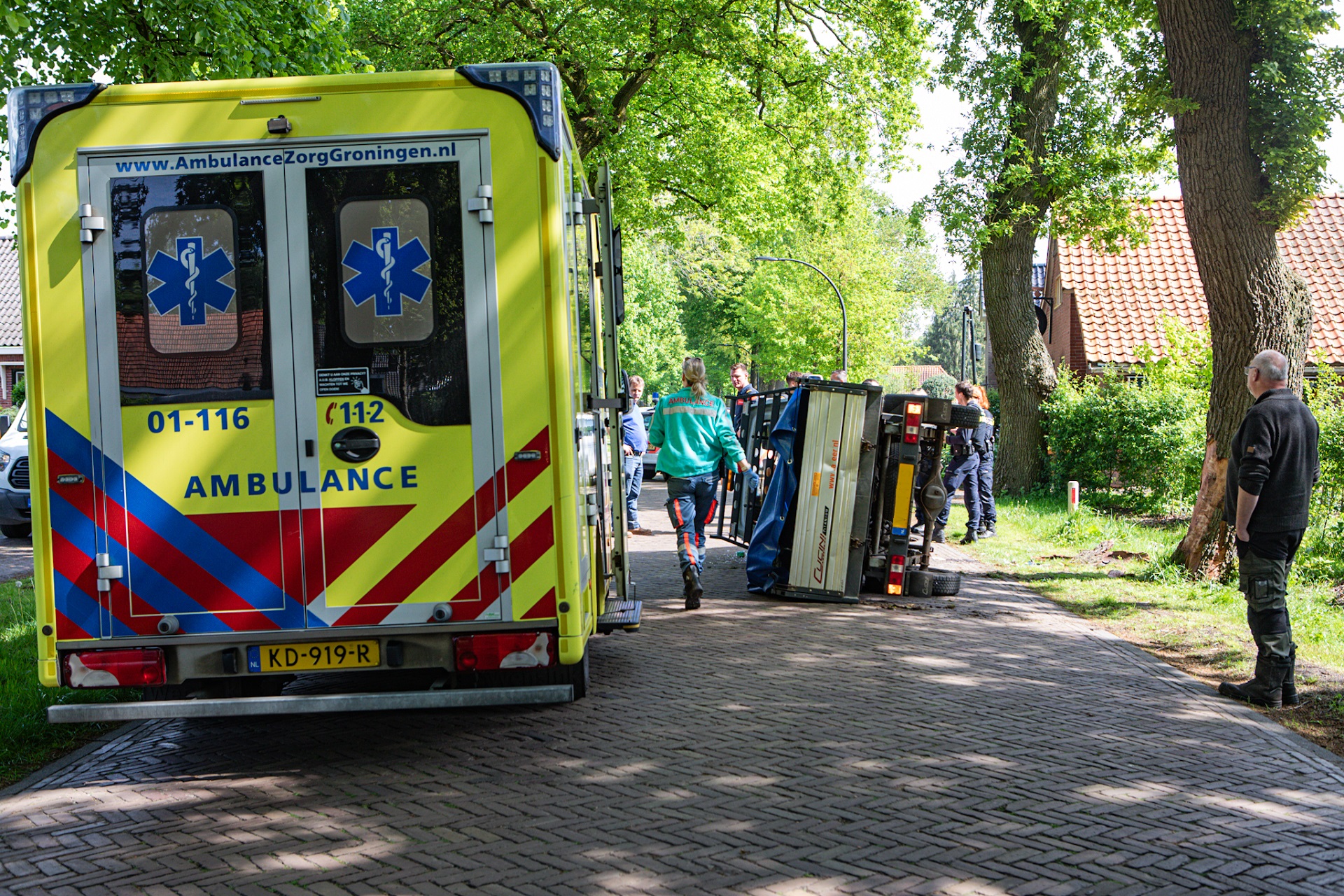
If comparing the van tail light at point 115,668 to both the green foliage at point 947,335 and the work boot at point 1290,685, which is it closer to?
the work boot at point 1290,685

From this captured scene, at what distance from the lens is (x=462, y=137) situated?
4.91 metres

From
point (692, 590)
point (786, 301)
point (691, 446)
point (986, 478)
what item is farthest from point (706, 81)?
point (786, 301)

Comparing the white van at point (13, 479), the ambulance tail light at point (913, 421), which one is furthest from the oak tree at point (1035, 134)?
the white van at point (13, 479)

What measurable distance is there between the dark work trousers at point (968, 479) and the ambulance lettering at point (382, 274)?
961 centimetres

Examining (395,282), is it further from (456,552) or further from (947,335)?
(947,335)

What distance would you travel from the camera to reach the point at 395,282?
4.89 m

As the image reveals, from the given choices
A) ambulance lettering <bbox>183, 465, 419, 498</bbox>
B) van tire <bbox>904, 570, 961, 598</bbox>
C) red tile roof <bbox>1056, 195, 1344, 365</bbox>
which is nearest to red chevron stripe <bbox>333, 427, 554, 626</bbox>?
ambulance lettering <bbox>183, 465, 419, 498</bbox>

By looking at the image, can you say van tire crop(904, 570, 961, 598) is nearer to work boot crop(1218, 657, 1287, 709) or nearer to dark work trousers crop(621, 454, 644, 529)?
work boot crop(1218, 657, 1287, 709)

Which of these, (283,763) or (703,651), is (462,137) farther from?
(703,651)

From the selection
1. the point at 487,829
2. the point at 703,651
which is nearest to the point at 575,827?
the point at 487,829

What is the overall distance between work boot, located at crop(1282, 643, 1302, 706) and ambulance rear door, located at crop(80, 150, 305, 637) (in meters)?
5.16

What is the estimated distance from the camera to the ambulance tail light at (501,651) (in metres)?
4.96

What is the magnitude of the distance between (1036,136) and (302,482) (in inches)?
591

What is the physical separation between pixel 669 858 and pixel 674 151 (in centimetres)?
2096
